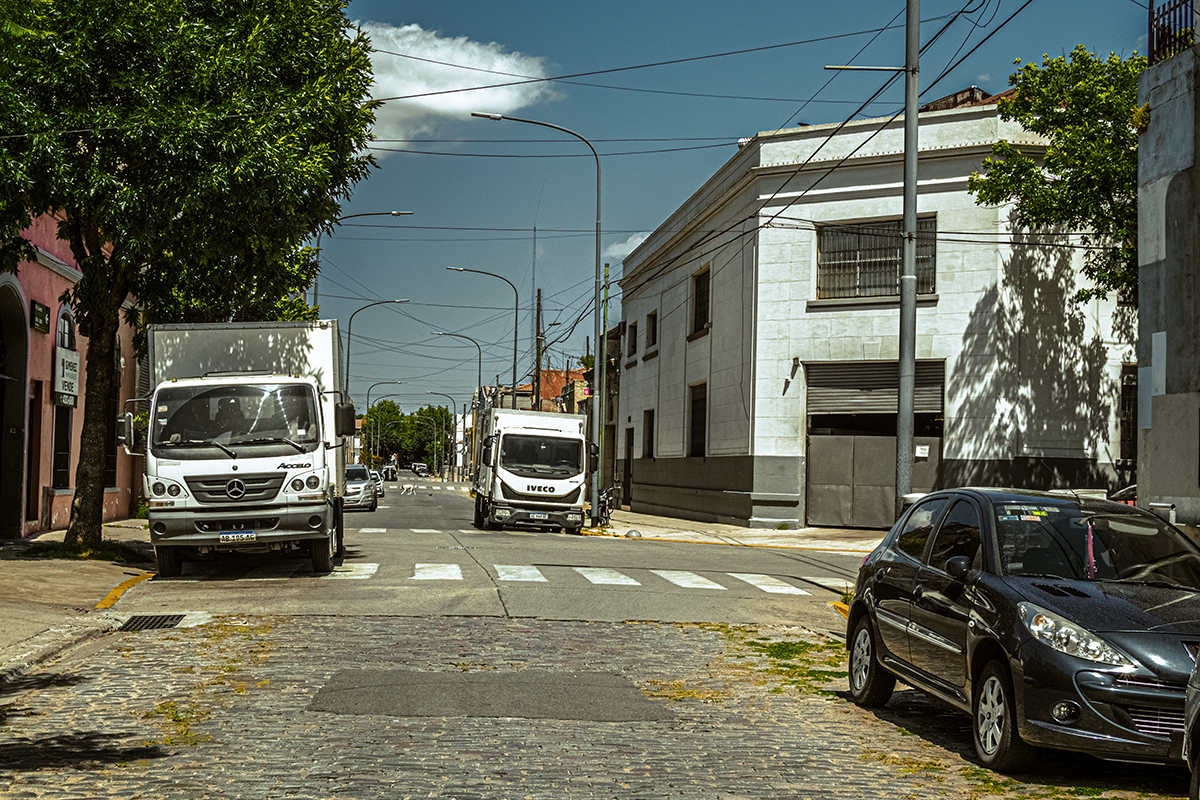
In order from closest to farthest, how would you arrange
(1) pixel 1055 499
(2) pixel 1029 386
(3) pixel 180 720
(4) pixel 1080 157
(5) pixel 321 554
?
(3) pixel 180 720
(1) pixel 1055 499
(5) pixel 321 554
(4) pixel 1080 157
(2) pixel 1029 386

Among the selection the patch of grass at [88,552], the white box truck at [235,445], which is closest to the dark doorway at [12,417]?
the patch of grass at [88,552]

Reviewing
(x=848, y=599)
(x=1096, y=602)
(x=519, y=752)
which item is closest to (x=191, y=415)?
→ (x=848, y=599)

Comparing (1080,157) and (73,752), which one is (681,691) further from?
(1080,157)

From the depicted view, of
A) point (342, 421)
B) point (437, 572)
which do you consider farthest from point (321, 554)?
point (342, 421)

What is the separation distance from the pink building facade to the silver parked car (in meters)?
14.8

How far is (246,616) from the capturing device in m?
12.0

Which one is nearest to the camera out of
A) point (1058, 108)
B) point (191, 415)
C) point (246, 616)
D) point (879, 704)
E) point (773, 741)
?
point (773, 741)

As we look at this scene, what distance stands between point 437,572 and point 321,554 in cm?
156

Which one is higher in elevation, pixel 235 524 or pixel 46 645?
pixel 235 524

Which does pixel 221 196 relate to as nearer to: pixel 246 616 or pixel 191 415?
pixel 191 415

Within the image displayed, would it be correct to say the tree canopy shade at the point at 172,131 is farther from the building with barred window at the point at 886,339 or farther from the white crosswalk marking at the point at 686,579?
the building with barred window at the point at 886,339

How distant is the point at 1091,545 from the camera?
23.3 ft

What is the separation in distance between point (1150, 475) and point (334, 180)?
11747mm

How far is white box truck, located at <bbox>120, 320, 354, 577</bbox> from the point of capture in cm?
1500
